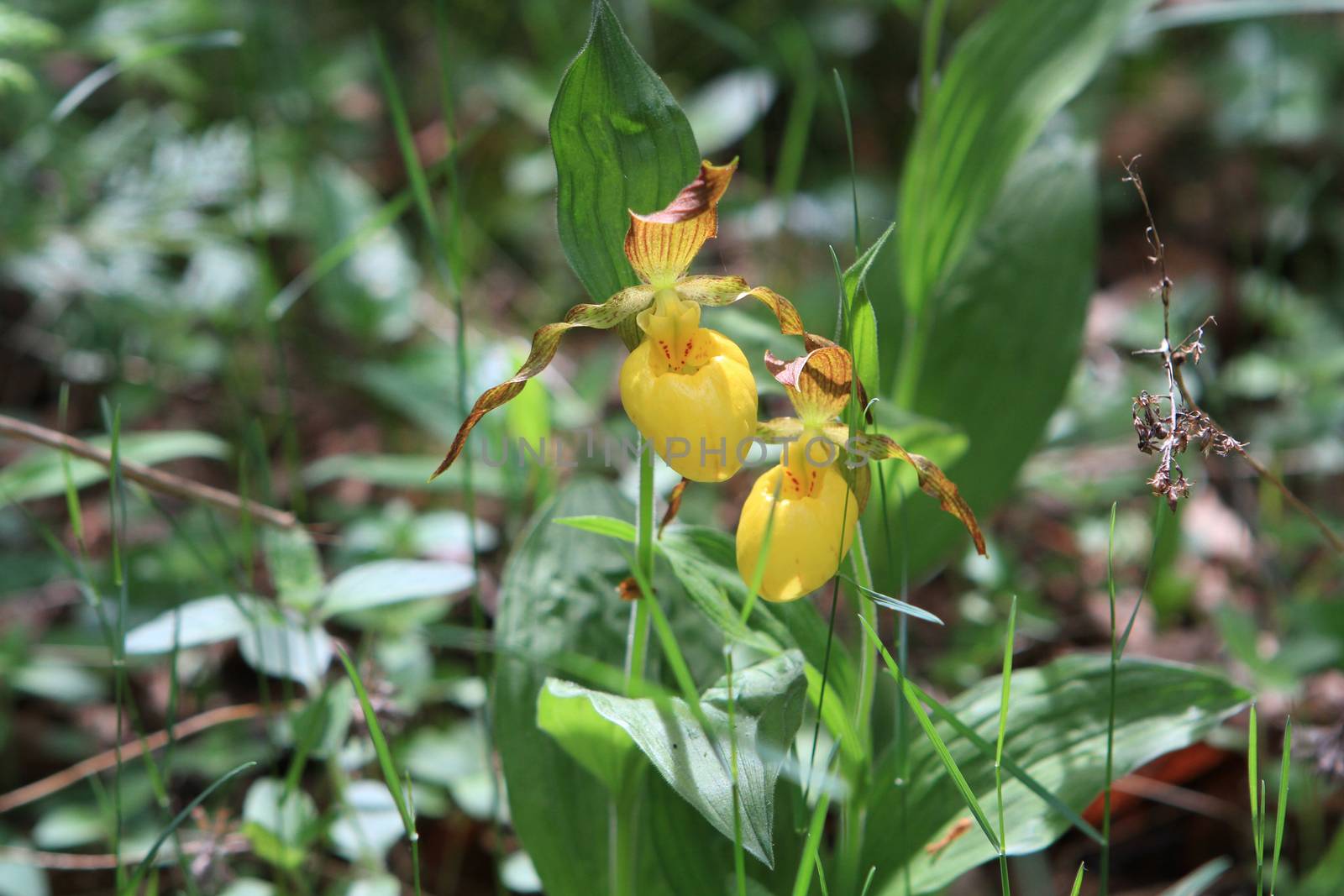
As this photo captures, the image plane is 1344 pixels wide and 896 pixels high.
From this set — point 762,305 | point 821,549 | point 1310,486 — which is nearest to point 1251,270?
point 1310,486

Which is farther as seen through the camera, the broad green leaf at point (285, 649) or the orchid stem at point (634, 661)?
the broad green leaf at point (285, 649)

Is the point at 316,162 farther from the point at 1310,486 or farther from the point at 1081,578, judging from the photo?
the point at 1310,486

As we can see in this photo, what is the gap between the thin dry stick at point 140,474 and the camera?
1.15 meters

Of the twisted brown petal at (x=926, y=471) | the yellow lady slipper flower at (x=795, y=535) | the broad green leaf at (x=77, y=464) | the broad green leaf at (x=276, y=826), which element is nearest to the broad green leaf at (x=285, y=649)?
the broad green leaf at (x=276, y=826)

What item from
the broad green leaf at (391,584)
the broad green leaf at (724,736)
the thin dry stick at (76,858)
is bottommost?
the thin dry stick at (76,858)

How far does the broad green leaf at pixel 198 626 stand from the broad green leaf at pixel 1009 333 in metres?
0.93

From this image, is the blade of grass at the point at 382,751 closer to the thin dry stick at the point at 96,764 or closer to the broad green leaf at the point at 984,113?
the thin dry stick at the point at 96,764

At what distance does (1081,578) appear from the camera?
1.68 m

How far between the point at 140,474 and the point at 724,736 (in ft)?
2.58

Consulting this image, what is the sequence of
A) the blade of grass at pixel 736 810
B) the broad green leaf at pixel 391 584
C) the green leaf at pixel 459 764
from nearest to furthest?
the blade of grass at pixel 736 810, the broad green leaf at pixel 391 584, the green leaf at pixel 459 764

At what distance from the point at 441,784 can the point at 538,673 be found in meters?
0.34

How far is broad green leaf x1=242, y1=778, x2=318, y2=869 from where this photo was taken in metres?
0.99

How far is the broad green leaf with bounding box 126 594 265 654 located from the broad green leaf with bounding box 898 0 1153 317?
90 cm

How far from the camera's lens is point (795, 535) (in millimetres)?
860
